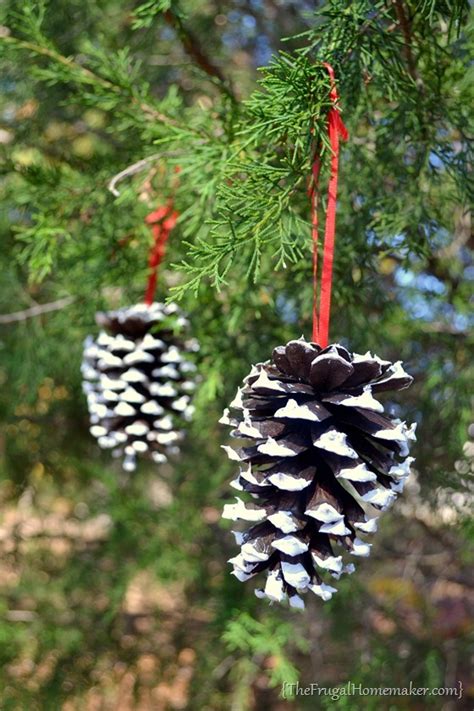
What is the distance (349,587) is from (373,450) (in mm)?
1517

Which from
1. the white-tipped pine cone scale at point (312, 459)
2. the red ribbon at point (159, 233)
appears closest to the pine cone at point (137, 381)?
the red ribbon at point (159, 233)

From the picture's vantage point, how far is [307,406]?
0.83 meters

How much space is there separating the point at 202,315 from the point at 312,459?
91cm

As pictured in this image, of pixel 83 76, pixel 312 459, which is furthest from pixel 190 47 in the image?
pixel 312 459

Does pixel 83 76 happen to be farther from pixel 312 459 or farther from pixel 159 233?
pixel 312 459

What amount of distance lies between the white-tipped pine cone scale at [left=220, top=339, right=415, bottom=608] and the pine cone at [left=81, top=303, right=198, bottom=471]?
503 millimetres

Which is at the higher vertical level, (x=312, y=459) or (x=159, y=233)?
(x=159, y=233)

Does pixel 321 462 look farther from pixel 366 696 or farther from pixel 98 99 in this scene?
pixel 366 696

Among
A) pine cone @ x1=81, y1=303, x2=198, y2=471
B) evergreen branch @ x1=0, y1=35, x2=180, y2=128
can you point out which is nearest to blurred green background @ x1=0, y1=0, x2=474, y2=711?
evergreen branch @ x1=0, y1=35, x2=180, y2=128

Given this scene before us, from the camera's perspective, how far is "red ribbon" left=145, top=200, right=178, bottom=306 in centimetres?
144

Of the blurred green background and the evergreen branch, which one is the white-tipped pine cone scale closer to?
the blurred green background

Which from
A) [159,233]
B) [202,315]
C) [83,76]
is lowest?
[202,315]

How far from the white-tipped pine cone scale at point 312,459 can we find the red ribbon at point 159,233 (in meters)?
0.61

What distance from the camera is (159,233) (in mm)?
1498
